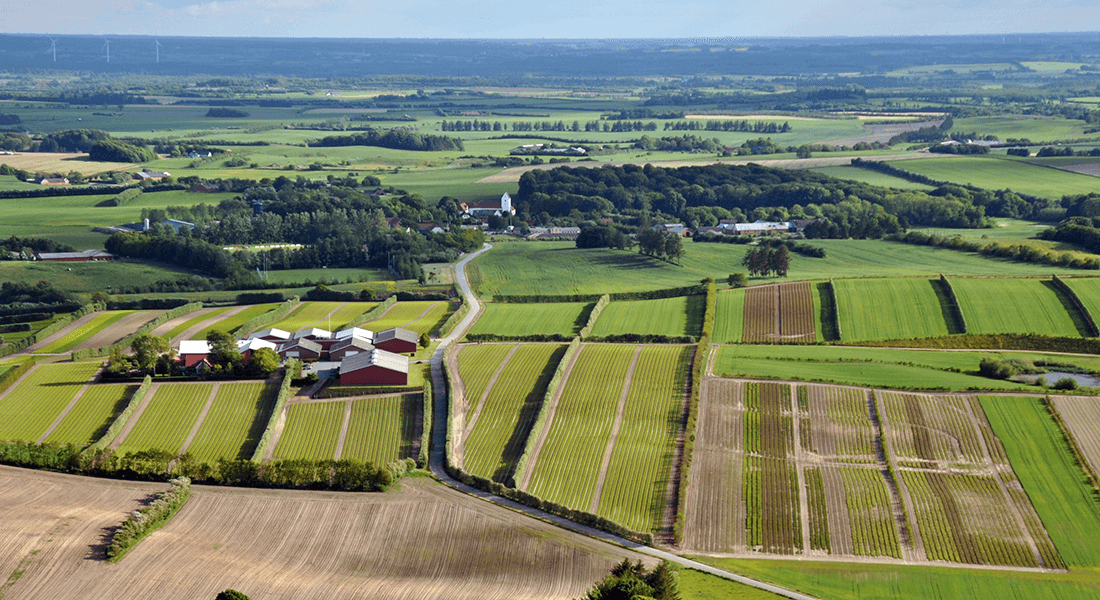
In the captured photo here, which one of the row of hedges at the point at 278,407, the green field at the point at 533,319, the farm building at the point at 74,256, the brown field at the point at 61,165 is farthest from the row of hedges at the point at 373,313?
the brown field at the point at 61,165

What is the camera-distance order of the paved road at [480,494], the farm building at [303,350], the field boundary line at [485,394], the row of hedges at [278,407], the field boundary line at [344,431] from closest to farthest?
the paved road at [480,494]
the row of hedges at [278,407]
the field boundary line at [344,431]
the field boundary line at [485,394]
the farm building at [303,350]

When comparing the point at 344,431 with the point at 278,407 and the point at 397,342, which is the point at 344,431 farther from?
the point at 397,342

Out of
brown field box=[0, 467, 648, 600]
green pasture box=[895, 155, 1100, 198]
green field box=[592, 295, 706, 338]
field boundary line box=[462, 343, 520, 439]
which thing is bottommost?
brown field box=[0, 467, 648, 600]

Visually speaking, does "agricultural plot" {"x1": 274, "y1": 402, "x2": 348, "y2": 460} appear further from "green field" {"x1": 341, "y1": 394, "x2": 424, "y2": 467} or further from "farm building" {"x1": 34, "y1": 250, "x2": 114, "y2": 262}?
"farm building" {"x1": 34, "y1": 250, "x2": 114, "y2": 262}

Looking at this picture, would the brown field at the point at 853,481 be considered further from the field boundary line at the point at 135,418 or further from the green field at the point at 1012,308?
the field boundary line at the point at 135,418

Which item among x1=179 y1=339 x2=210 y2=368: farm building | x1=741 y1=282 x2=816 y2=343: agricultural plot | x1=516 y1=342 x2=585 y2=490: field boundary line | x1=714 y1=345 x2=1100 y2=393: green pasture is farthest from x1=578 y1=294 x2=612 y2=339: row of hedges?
x1=179 y1=339 x2=210 y2=368: farm building

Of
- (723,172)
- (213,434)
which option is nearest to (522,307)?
(213,434)

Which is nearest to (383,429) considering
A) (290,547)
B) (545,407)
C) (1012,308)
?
(545,407)
